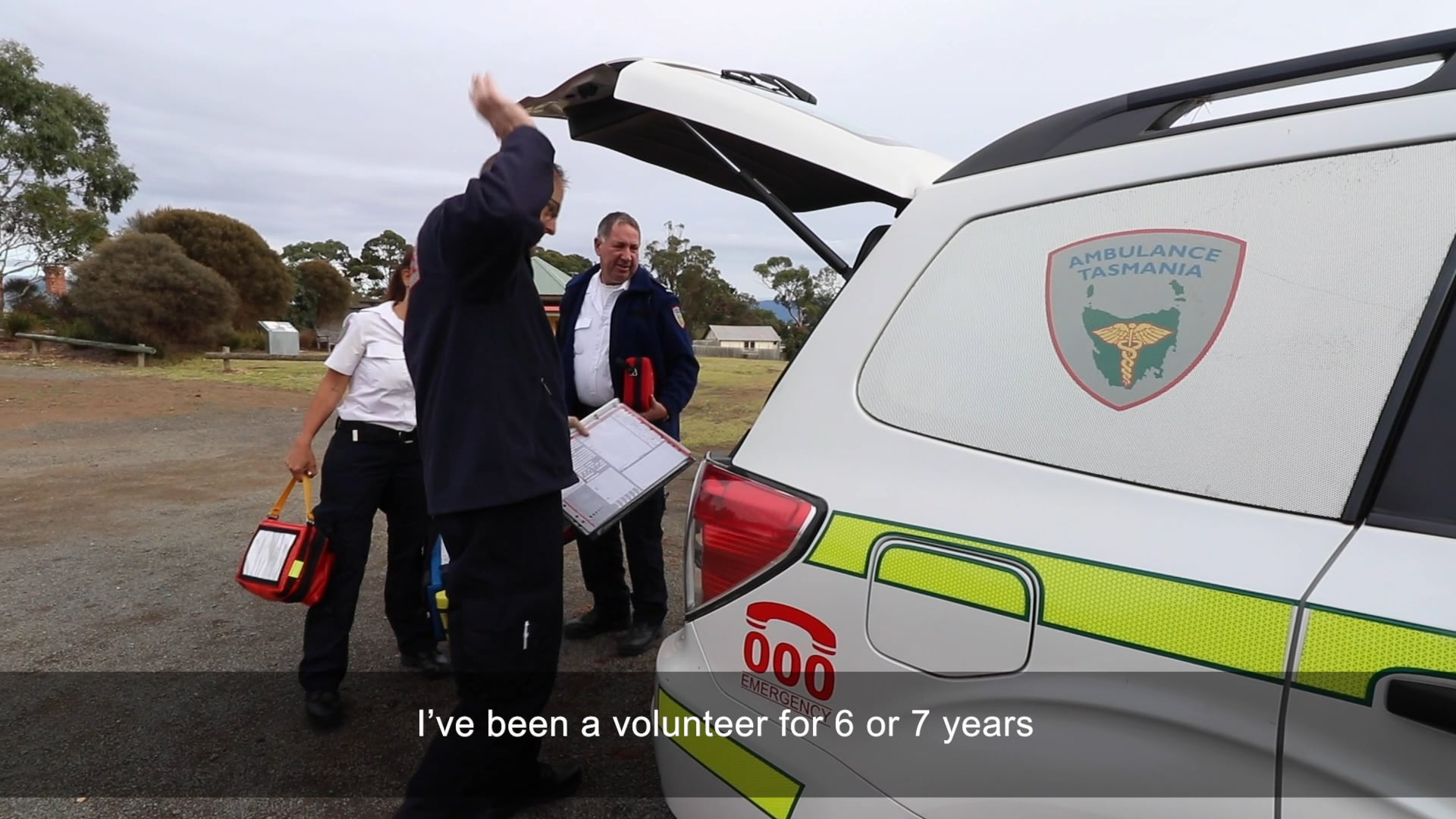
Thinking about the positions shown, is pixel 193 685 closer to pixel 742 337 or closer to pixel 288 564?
pixel 288 564

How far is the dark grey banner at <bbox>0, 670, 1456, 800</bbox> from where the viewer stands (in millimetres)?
915

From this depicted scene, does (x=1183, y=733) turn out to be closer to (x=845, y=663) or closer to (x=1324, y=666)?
(x=1324, y=666)

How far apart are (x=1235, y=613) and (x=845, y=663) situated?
1.80 feet

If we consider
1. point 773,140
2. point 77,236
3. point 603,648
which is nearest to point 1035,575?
point 773,140

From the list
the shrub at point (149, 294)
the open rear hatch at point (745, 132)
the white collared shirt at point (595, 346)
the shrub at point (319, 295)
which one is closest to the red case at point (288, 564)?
the white collared shirt at point (595, 346)

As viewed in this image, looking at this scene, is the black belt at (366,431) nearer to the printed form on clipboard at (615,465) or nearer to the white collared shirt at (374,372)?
the white collared shirt at (374,372)

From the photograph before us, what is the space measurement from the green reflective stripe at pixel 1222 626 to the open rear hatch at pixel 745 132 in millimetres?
850

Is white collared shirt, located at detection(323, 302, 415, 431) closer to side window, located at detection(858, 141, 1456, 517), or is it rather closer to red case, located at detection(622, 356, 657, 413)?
red case, located at detection(622, 356, 657, 413)

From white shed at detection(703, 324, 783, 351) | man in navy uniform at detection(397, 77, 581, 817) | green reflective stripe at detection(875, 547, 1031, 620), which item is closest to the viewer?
green reflective stripe at detection(875, 547, 1031, 620)

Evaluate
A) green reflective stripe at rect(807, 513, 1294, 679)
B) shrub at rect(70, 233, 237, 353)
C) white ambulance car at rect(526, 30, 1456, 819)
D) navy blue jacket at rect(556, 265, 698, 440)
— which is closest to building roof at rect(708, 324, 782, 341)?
shrub at rect(70, 233, 237, 353)

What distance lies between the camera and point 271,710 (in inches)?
114

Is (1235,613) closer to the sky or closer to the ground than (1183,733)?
closer to the sky

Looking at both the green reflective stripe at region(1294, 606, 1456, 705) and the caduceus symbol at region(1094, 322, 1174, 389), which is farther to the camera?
the caduceus symbol at region(1094, 322, 1174, 389)

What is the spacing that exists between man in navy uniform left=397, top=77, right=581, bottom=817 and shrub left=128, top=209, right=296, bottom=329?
108 ft
